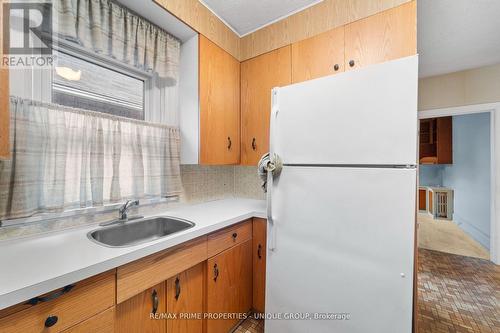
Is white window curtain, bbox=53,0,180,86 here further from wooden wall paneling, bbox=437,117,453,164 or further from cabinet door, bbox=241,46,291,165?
wooden wall paneling, bbox=437,117,453,164

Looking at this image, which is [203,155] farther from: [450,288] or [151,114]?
[450,288]

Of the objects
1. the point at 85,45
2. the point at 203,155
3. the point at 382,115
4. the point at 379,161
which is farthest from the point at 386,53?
→ the point at 85,45

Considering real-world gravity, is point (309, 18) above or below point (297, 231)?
above

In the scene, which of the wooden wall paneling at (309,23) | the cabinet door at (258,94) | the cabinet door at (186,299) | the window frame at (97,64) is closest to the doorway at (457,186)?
the cabinet door at (258,94)

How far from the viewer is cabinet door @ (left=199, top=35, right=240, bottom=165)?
5.49 feet

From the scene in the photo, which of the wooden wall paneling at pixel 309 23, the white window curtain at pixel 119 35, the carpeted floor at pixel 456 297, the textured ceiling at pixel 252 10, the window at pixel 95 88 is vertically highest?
the textured ceiling at pixel 252 10

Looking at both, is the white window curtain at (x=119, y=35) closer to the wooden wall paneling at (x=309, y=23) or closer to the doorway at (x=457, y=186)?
the wooden wall paneling at (x=309, y=23)

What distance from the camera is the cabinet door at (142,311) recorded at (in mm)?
954

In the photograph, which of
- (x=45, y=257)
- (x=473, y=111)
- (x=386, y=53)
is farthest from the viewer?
(x=473, y=111)

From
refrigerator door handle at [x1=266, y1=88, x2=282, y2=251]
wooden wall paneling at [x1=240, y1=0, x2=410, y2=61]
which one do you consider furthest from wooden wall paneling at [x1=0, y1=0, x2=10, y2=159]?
wooden wall paneling at [x1=240, y1=0, x2=410, y2=61]

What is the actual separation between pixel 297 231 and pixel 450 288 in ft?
7.08

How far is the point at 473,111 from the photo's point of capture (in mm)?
2789

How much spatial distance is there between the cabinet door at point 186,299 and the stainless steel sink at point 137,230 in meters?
0.27

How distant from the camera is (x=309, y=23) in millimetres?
1660
